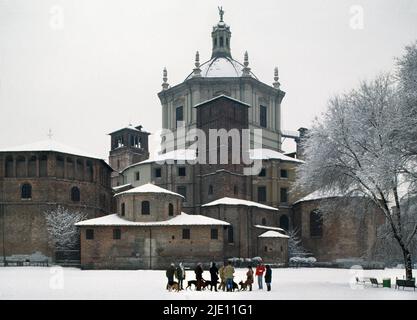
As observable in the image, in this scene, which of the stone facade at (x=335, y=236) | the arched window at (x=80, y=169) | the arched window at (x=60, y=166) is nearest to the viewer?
the stone facade at (x=335, y=236)

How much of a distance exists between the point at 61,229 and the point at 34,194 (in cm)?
451

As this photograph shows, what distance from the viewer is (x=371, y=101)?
1168 inches

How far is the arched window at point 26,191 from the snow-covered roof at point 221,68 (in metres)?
23.9

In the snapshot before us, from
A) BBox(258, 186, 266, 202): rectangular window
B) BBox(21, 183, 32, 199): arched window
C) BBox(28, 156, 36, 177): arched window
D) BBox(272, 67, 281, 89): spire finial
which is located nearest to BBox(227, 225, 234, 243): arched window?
BBox(258, 186, 266, 202): rectangular window

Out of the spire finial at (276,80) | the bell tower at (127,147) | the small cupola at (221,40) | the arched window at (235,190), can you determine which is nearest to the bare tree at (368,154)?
the arched window at (235,190)

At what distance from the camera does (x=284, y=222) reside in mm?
63281

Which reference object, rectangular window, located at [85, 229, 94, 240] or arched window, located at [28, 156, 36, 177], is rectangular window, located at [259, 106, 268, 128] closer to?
arched window, located at [28, 156, 36, 177]

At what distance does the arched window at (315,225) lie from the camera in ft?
194

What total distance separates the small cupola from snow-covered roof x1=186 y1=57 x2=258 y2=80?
4.40ft

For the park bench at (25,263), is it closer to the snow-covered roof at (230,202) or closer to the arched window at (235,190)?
the snow-covered roof at (230,202)

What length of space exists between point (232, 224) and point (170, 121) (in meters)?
20.7

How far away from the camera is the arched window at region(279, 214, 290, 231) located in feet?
206
